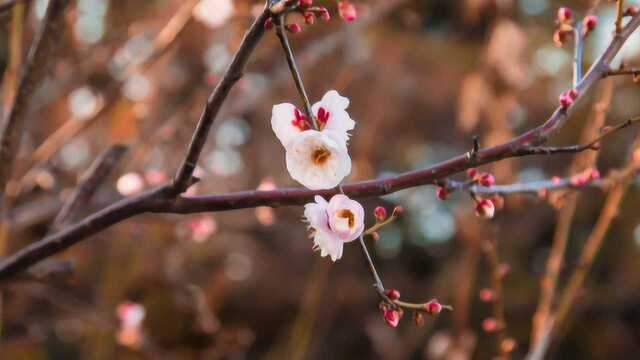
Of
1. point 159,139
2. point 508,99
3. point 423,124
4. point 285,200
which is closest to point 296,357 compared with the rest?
point 159,139

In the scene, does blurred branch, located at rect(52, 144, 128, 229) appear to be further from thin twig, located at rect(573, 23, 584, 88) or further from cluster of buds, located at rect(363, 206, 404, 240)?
thin twig, located at rect(573, 23, 584, 88)

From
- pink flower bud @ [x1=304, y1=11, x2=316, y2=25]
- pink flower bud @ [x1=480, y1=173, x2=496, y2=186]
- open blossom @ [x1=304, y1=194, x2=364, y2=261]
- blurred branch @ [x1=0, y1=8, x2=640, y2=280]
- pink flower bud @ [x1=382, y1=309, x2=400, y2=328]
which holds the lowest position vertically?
pink flower bud @ [x1=382, y1=309, x2=400, y2=328]

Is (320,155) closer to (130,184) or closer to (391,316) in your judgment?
(391,316)

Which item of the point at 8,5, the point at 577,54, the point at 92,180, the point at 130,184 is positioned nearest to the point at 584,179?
the point at 577,54

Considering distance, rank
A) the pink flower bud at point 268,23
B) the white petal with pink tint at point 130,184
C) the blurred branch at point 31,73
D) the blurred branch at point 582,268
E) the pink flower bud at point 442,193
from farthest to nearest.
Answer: the white petal with pink tint at point 130,184, the blurred branch at point 582,268, the blurred branch at point 31,73, the pink flower bud at point 442,193, the pink flower bud at point 268,23

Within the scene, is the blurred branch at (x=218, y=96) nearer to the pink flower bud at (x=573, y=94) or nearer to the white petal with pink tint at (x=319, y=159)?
the white petal with pink tint at (x=319, y=159)

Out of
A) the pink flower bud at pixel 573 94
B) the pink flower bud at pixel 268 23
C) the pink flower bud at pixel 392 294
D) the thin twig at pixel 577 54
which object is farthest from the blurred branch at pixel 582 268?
the pink flower bud at pixel 268 23

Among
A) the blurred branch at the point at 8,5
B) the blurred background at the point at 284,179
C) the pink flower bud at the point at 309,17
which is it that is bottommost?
the pink flower bud at the point at 309,17

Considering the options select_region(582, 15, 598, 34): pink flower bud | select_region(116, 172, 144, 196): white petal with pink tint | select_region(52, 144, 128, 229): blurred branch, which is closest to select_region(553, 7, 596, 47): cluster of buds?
select_region(582, 15, 598, 34): pink flower bud
